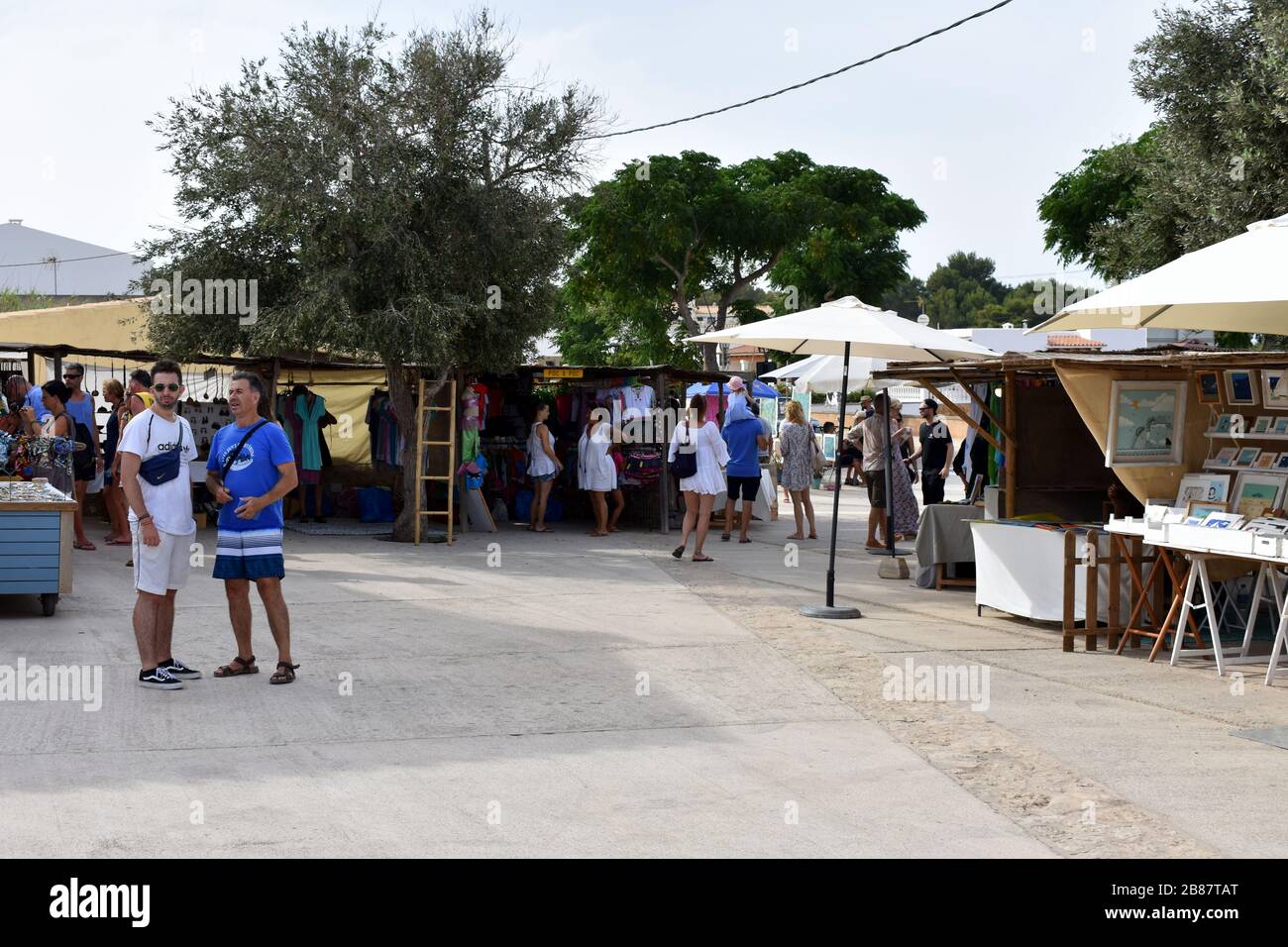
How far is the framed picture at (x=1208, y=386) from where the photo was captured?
10.3m

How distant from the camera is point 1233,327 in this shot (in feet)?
33.2

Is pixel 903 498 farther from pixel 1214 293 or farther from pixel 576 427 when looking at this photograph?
pixel 1214 293

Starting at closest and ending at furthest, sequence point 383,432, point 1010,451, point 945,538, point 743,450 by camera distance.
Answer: point 1010,451
point 945,538
point 743,450
point 383,432

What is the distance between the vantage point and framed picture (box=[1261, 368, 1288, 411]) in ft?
31.9

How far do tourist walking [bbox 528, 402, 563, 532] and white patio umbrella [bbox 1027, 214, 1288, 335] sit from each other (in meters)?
9.75

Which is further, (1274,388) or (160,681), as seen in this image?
(1274,388)

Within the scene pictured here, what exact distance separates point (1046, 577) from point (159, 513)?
22.6 ft

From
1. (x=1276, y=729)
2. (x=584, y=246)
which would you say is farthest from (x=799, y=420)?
(x=584, y=246)

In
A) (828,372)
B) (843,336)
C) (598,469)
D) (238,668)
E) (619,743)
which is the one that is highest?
(828,372)

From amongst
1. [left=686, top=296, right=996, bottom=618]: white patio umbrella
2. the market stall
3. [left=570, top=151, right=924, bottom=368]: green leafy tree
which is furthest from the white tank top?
[left=570, top=151, right=924, bottom=368]: green leafy tree

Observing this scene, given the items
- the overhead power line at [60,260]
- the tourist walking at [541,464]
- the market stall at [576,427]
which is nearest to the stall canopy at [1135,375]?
the market stall at [576,427]

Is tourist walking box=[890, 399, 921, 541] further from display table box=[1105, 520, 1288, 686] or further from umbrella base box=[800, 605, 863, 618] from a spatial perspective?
display table box=[1105, 520, 1288, 686]

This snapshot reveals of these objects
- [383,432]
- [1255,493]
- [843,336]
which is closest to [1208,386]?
[1255,493]

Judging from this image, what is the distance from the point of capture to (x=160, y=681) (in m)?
8.44
